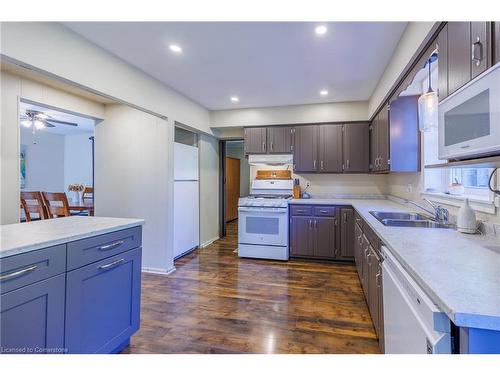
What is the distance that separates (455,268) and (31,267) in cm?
193

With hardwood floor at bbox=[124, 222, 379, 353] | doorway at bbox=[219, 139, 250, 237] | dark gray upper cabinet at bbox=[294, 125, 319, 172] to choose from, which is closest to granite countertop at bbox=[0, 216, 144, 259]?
hardwood floor at bbox=[124, 222, 379, 353]

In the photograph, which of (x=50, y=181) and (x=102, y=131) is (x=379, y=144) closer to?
(x=102, y=131)

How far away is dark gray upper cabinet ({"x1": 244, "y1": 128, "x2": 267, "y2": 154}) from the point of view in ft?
14.8

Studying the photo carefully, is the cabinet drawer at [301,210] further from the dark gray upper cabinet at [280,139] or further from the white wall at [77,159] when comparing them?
the white wall at [77,159]

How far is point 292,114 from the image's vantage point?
4363 mm

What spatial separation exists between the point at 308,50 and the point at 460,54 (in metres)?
1.42

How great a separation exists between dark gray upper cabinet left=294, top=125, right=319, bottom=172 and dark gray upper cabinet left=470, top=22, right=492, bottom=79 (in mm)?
3087

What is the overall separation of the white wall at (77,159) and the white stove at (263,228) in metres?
4.93

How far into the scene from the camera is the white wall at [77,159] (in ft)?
22.1

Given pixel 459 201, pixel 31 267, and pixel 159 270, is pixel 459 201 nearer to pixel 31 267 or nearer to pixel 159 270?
pixel 31 267

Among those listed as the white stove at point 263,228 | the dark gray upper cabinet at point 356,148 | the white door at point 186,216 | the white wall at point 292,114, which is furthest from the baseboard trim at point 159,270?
the dark gray upper cabinet at point 356,148

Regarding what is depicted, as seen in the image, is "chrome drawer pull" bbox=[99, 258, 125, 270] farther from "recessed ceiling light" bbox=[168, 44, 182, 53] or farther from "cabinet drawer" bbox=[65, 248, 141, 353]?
"recessed ceiling light" bbox=[168, 44, 182, 53]

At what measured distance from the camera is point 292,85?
3.43m
